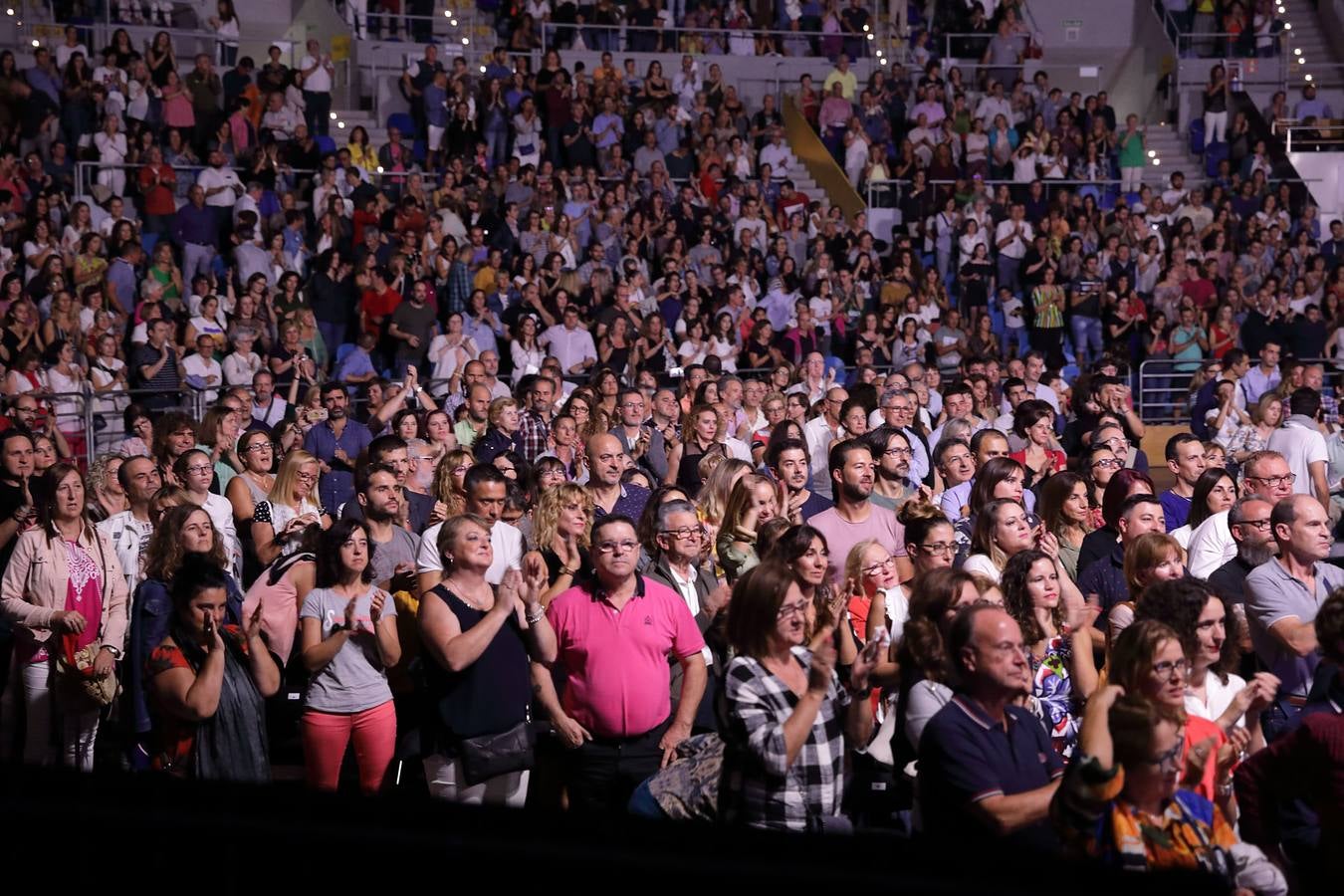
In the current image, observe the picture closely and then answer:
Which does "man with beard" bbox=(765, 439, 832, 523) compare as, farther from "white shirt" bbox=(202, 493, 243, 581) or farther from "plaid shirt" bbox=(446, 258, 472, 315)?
"plaid shirt" bbox=(446, 258, 472, 315)

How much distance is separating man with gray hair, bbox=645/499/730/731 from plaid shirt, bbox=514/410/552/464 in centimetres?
380

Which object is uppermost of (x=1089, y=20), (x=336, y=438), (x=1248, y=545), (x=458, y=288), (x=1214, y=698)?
(x=1089, y=20)

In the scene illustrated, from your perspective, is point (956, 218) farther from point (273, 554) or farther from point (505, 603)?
point (505, 603)

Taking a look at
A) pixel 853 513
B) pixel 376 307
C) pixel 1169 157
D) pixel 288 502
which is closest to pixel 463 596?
pixel 853 513

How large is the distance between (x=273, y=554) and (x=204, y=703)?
2.18 metres

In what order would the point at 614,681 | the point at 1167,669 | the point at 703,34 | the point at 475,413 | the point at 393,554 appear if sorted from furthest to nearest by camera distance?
1. the point at 703,34
2. the point at 475,413
3. the point at 393,554
4. the point at 614,681
5. the point at 1167,669

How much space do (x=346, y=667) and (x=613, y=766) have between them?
40.5 inches

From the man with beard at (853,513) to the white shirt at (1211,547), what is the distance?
1206 mm

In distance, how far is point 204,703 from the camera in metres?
4.64

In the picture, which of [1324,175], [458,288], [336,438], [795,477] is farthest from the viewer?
[1324,175]

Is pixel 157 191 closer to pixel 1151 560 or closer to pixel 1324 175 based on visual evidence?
pixel 1151 560

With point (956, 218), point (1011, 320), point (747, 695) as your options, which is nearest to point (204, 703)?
point (747, 695)

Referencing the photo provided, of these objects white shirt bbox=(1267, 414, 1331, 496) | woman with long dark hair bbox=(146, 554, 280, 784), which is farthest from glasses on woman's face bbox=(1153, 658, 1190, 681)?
white shirt bbox=(1267, 414, 1331, 496)

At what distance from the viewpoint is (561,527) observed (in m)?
6.20
